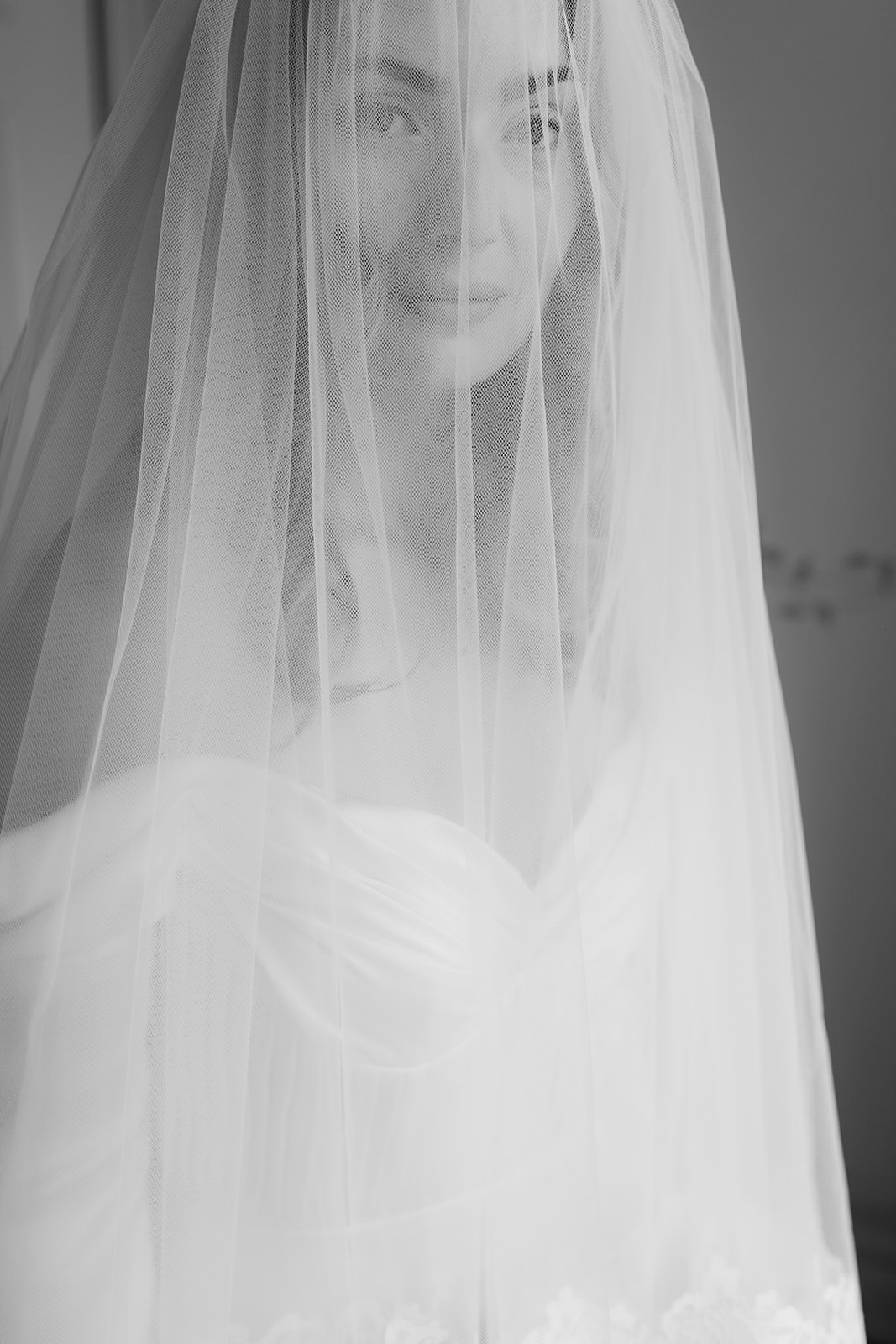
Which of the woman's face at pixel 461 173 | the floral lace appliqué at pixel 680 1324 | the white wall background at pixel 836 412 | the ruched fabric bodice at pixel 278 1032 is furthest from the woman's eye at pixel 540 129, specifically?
the white wall background at pixel 836 412

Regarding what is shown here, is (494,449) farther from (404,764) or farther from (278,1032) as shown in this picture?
(278,1032)

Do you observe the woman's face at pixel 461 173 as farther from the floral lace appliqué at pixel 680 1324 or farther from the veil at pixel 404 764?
the floral lace appliqué at pixel 680 1324

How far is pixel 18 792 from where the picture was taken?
2.23 feet

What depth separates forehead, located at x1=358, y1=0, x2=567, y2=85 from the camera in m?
0.63

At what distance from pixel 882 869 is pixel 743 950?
779mm

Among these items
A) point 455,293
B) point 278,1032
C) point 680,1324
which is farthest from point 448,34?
point 680,1324

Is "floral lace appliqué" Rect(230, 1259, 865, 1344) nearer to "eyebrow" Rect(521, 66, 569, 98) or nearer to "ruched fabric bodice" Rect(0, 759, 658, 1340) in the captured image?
"ruched fabric bodice" Rect(0, 759, 658, 1340)

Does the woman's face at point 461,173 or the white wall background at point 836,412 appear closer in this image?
the woman's face at point 461,173

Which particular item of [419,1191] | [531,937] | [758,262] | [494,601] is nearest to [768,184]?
[758,262]

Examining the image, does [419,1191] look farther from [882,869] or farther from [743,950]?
[882,869]

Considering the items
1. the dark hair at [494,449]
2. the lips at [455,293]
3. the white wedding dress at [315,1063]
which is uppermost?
the lips at [455,293]

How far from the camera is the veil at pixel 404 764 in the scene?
2.06ft

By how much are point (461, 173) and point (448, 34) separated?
7cm

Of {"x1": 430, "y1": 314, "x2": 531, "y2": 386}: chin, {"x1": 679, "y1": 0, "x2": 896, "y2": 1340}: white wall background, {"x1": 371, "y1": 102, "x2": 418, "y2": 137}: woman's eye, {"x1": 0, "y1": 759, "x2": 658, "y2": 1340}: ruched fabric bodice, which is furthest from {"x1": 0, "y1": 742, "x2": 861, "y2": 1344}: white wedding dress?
{"x1": 679, "y1": 0, "x2": 896, "y2": 1340}: white wall background
